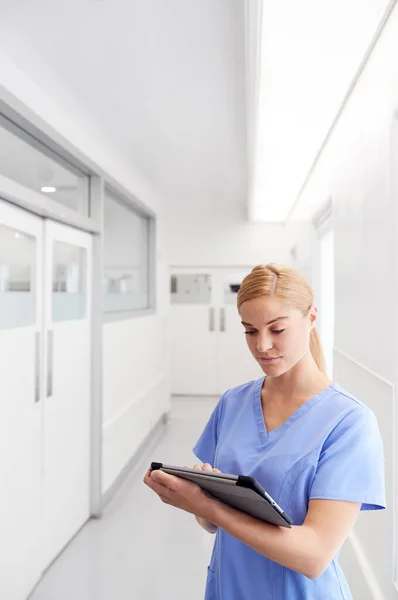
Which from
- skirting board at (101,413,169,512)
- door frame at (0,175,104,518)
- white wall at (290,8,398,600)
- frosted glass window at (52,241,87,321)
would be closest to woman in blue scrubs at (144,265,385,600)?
white wall at (290,8,398,600)

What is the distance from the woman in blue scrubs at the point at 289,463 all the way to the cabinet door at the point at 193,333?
6.38 m

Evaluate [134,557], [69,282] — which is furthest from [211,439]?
[69,282]

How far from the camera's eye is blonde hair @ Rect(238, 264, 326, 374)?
1.14 m

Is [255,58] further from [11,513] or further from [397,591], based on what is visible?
[11,513]

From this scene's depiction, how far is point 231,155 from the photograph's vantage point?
14.3ft

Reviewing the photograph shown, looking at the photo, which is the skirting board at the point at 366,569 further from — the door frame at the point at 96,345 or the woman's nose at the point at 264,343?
the door frame at the point at 96,345

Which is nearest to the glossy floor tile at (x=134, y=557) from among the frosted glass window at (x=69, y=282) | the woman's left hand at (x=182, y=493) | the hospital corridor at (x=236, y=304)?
the hospital corridor at (x=236, y=304)

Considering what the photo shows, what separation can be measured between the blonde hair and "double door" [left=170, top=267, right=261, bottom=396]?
6373 mm

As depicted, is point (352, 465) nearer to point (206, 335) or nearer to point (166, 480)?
point (166, 480)

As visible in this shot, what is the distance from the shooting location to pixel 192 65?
2.61 meters

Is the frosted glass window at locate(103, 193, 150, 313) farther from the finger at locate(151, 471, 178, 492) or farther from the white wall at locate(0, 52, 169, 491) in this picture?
the finger at locate(151, 471, 178, 492)

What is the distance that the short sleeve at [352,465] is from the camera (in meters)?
0.99

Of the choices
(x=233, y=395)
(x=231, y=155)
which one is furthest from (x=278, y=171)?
(x=233, y=395)

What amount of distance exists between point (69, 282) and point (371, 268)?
1871 millimetres
